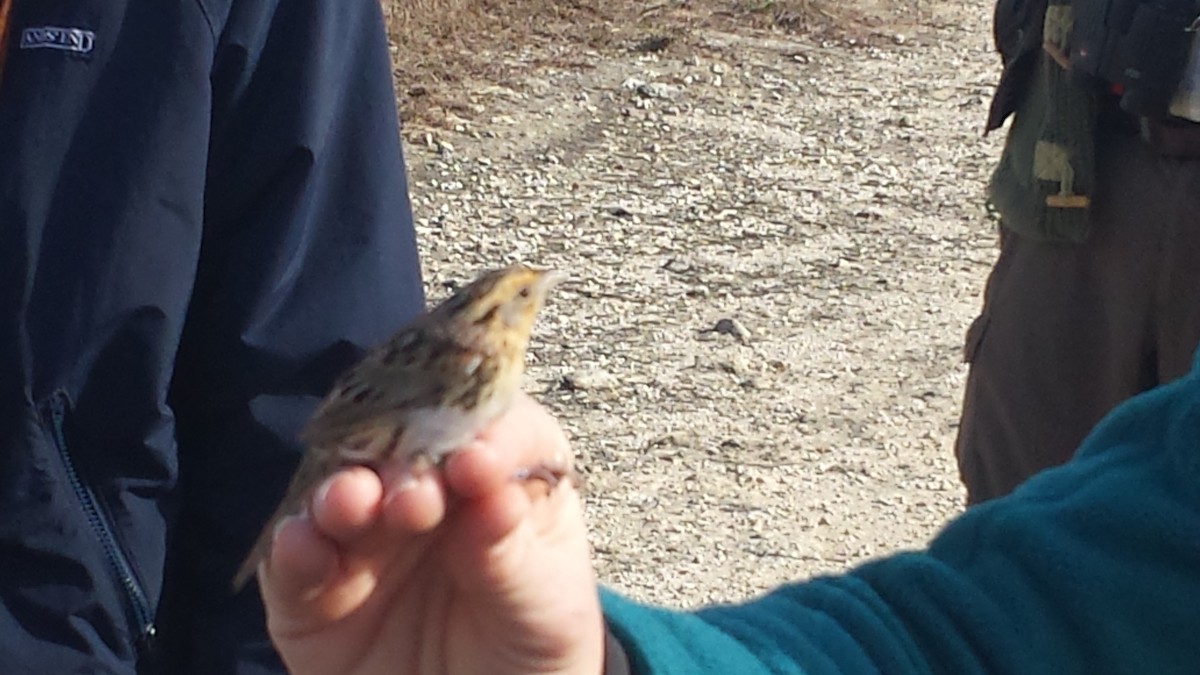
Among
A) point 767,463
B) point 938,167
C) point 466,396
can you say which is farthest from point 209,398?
point 938,167

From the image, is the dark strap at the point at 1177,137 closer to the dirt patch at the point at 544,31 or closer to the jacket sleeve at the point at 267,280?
the jacket sleeve at the point at 267,280

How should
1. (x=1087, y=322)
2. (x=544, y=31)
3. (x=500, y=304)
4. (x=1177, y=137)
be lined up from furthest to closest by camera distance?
(x=544, y=31) → (x=1087, y=322) → (x=1177, y=137) → (x=500, y=304)

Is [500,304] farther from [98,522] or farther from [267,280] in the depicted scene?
[98,522]

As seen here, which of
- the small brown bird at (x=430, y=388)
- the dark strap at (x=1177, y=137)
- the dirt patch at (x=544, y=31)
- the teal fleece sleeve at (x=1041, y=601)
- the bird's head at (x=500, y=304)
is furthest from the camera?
the dirt patch at (x=544, y=31)

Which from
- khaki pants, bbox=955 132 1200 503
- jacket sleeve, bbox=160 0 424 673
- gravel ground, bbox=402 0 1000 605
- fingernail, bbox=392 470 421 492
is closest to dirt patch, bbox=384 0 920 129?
gravel ground, bbox=402 0 1000 605

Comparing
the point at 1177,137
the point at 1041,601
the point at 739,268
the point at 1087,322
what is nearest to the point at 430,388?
the point at 1041,601

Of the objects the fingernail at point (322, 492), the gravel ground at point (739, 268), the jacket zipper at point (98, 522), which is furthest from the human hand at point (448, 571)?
the gravel ground at point (739, 268)
